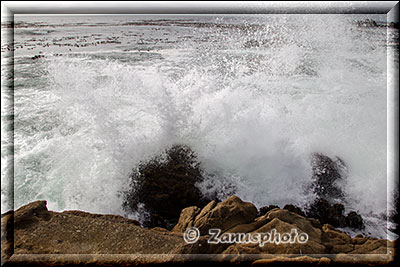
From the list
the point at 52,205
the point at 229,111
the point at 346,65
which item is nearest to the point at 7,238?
the point at 52,205

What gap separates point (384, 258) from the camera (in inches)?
83.6

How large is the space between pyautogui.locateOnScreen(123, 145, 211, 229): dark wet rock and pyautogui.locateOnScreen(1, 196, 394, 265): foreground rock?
58 cm

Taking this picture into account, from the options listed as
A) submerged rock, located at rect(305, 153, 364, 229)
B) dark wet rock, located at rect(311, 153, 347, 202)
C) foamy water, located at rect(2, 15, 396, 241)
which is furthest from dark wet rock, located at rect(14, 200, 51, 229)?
dark wet rock, located at rect(311, 153, 347, 202)

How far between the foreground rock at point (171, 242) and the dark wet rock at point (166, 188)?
1.89 ft

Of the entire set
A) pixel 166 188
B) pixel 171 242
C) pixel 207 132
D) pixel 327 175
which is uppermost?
pixel 207 132

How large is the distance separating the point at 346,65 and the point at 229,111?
237 inches

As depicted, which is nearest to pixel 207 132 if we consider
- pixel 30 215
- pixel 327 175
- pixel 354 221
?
pixel 327 175

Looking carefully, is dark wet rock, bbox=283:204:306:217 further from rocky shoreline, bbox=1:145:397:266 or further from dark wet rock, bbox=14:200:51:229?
dark wet rock, bbox=14:200:51:229

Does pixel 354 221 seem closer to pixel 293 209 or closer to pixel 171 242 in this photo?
pixel 293 209

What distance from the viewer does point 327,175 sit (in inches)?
146

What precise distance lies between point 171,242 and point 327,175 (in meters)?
2.75

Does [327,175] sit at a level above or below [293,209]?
above

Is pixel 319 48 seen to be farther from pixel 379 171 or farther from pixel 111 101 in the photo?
pixel 111 101

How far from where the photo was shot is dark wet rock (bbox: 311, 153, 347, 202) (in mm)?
3421
